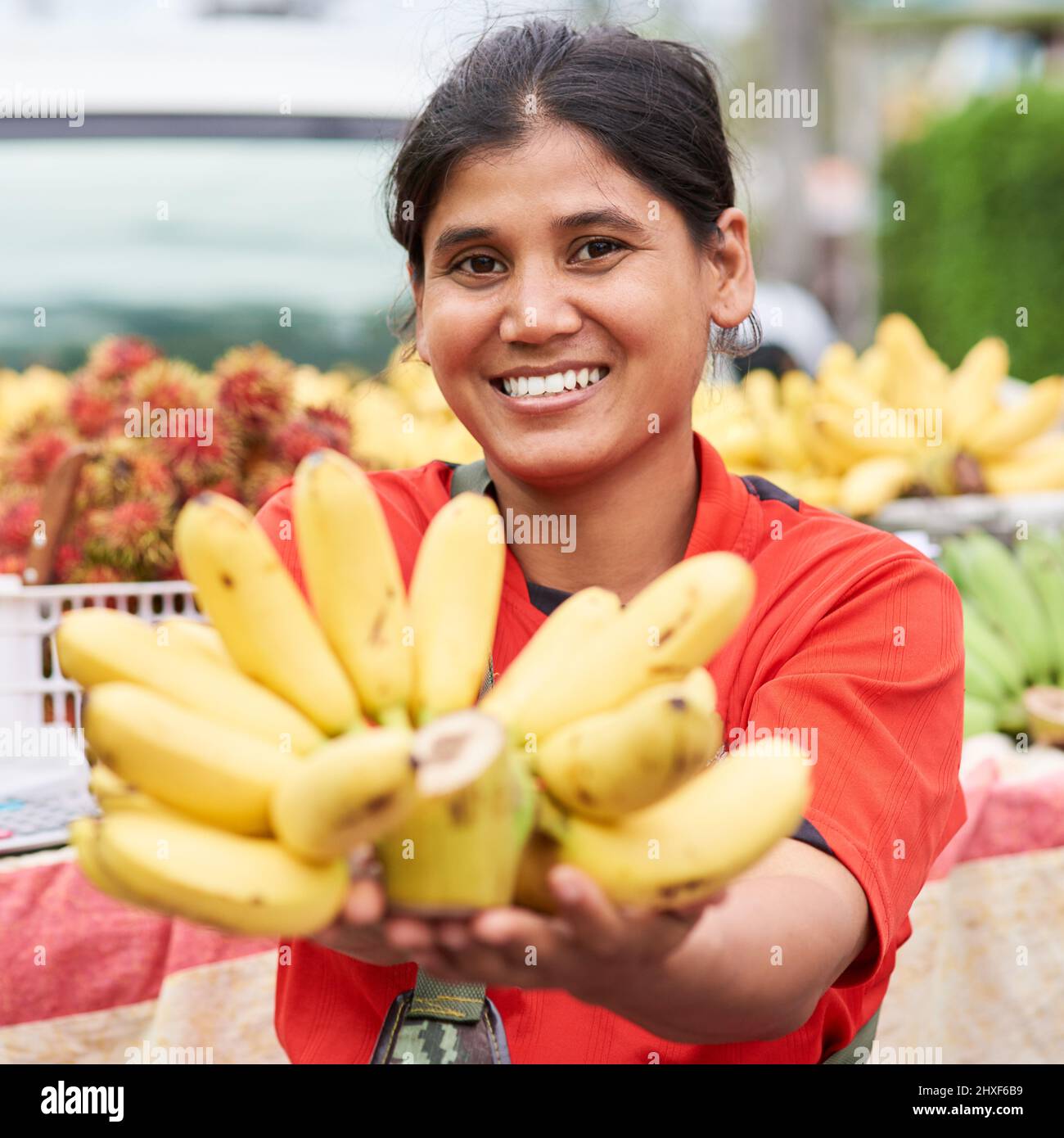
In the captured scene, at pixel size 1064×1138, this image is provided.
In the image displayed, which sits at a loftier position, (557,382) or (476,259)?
(476,259)

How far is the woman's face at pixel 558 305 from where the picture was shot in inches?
59.2

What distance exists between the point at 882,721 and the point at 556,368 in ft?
1.74

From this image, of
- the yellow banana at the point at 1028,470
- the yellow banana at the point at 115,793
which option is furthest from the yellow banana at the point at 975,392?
the yellow banana at the point at 115,793

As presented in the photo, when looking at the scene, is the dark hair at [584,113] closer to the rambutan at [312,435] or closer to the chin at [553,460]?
the chin at [553,460]

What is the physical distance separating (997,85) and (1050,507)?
8.94 metres

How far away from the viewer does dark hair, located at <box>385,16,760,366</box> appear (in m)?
1.56

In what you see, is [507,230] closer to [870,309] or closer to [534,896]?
[534,896]

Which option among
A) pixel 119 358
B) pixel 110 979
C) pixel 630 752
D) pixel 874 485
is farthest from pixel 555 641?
pixel 874 485

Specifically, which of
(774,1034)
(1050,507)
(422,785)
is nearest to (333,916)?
(422,785)

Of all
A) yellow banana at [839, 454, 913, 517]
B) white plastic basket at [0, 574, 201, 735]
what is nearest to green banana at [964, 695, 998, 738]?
yellow banana at [839, 454, 913, 517]

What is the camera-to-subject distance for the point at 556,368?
1.54 m

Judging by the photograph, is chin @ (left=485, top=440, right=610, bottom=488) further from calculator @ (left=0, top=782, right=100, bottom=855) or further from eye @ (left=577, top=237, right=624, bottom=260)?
calculator @ (left=0, top=782, right=100, bottom=855)

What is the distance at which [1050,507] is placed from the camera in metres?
3.01

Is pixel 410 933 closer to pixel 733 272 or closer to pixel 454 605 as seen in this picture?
pixel 454 605
